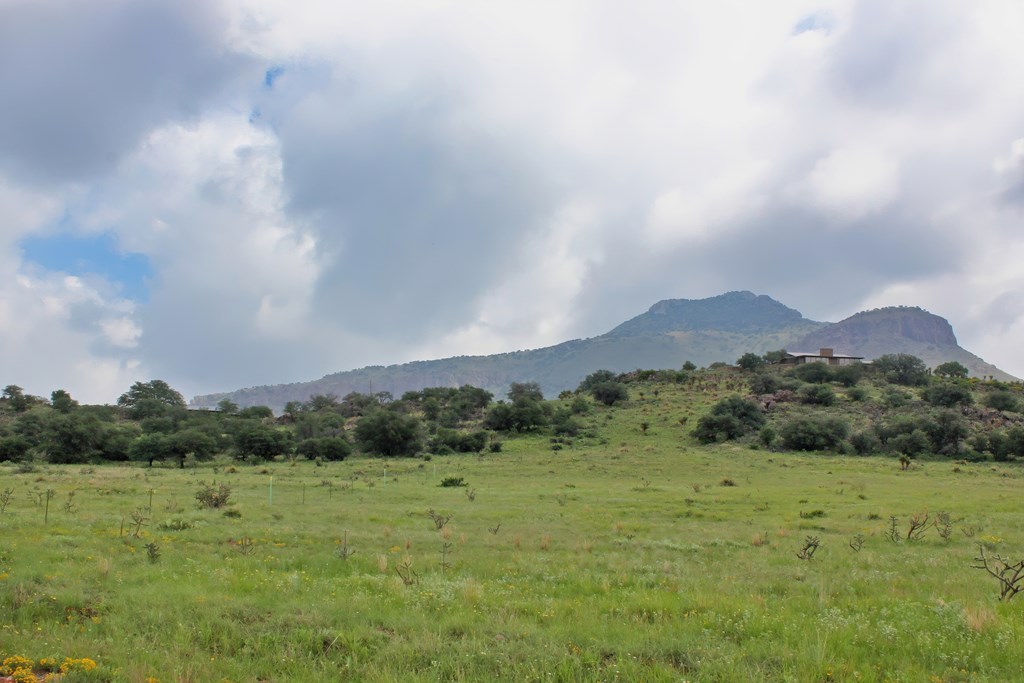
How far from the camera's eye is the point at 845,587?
11.8 metres

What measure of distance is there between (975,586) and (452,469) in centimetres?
4661

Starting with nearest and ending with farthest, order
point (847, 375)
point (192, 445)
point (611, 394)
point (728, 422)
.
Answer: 1. point (192, 445)
2. point (728, 422)
3. point (611, 394)
4. point (847, 375)

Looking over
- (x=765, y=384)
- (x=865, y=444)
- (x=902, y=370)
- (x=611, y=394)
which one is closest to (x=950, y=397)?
(x=765, y=384)

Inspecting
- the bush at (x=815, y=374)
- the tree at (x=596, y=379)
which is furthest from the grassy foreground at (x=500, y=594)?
the tree at (x=596, y=379)

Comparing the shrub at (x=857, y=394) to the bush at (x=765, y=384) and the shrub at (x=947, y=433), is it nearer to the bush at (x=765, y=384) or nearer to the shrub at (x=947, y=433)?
the bush at (x=765, y=384)

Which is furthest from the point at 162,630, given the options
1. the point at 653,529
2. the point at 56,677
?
the point at 653,529

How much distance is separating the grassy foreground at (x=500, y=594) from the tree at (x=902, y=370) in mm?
96910

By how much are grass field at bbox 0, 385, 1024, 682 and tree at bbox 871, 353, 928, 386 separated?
318 feet

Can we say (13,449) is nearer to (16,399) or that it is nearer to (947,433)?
(16,399)

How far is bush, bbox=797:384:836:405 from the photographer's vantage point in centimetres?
8919

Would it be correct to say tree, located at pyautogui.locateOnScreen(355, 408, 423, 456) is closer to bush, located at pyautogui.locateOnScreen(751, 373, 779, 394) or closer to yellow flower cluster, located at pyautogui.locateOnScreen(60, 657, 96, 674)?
bush, located at pyautogui.locateOnScreen(751, 373, 779, 394)

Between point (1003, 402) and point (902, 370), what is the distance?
99.9ft

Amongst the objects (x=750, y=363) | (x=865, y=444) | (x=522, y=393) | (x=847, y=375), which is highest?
(x=750, y=363)

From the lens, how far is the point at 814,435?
6744 centimetres
